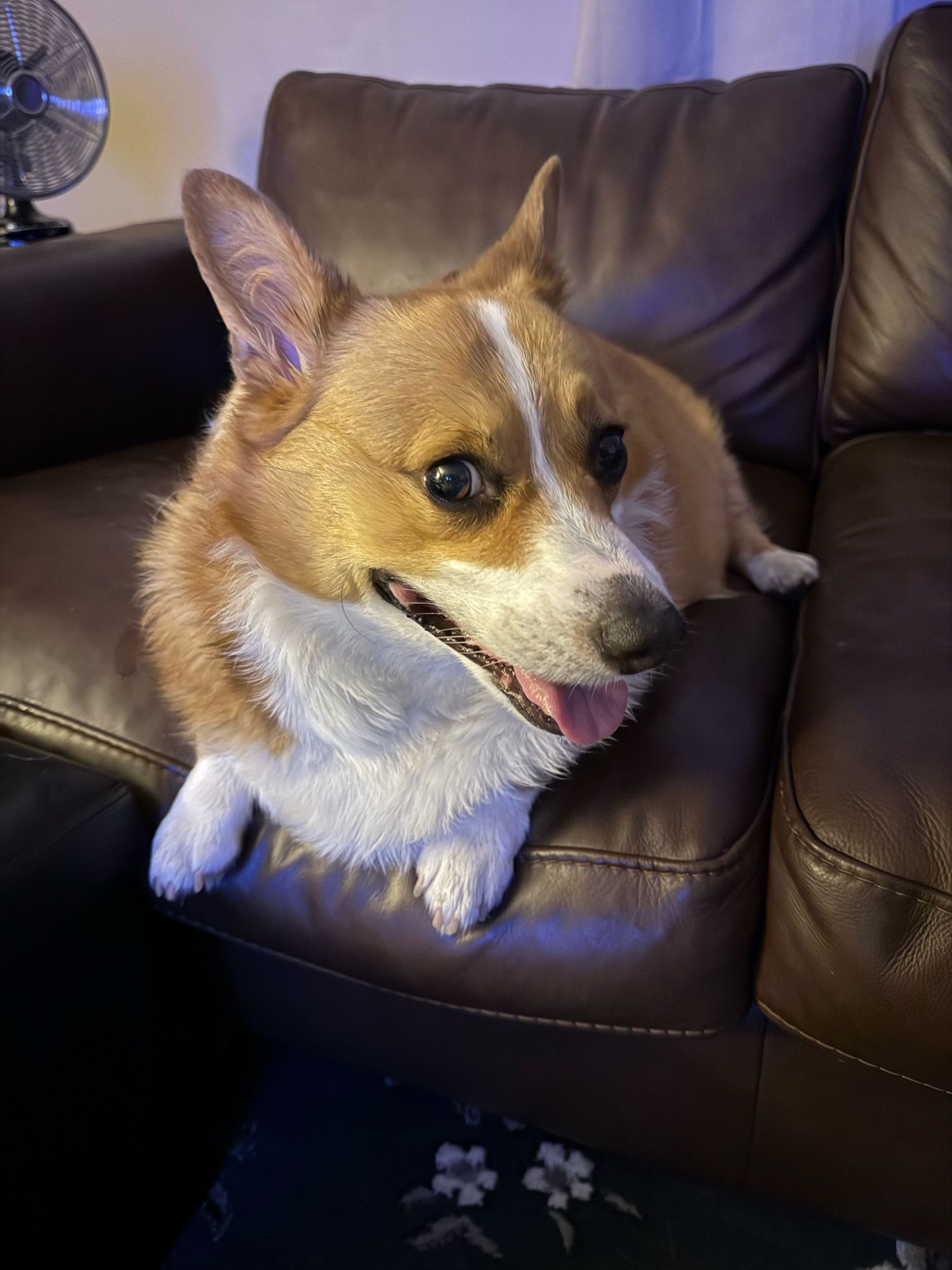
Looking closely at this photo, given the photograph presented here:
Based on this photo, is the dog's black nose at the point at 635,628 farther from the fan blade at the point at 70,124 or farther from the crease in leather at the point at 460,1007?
the fan blade at the point at 70,124

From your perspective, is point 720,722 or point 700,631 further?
point 700,631

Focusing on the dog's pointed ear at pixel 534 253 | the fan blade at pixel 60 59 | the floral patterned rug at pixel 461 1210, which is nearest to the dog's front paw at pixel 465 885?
the floral patterned rug at pixel 461 1210

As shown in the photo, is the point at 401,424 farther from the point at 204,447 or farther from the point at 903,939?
the point at 903,939

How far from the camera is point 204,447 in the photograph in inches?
45.9

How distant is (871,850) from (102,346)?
162 cm

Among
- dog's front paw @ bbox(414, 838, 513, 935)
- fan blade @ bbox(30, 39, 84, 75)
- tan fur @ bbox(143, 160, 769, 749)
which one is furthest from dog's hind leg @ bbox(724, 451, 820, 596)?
fan blade @ bbox(30, 39, 84, 75)

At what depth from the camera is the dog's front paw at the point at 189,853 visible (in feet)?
3.52

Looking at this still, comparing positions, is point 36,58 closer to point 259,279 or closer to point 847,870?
point 259,279

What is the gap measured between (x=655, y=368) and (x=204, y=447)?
34.2 inches

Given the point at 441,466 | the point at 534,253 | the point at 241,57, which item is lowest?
the point at 441,466

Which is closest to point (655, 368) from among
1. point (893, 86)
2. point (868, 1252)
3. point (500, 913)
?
point (893, 86)

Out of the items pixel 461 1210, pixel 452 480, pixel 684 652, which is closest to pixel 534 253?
pixel 452 480

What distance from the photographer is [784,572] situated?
1437 mm

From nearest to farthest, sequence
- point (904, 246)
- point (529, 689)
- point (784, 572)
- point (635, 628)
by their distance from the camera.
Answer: point (635, 628), point (529, 689), point (784, 572), point (904, 246)
